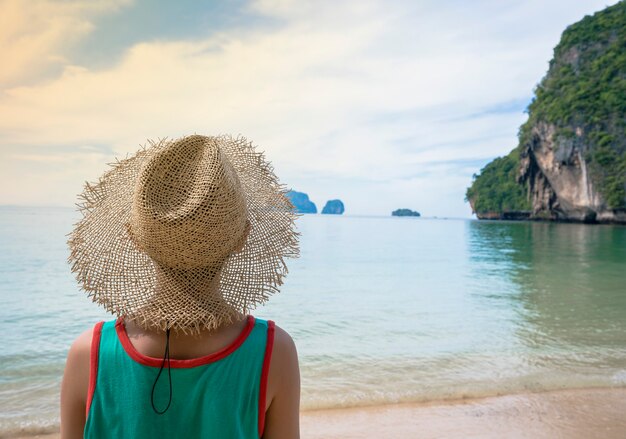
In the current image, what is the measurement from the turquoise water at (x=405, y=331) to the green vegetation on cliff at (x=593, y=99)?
3201 cm

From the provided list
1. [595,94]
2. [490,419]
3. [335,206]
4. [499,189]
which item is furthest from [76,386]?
[335,206]

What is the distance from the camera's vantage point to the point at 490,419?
3.40 meters

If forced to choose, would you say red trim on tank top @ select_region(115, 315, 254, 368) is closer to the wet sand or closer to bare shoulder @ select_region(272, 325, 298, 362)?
bare shoulder @ select_region(272, 325, 298, 362)

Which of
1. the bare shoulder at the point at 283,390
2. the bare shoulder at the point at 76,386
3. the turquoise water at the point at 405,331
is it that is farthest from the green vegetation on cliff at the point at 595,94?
the bare shoulder at the point at 76,386

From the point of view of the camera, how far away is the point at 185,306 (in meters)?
0.93

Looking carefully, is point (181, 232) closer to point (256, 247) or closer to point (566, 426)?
point (256, 247)

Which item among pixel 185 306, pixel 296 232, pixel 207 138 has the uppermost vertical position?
pixel 207 138

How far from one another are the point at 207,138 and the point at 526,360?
197 inches

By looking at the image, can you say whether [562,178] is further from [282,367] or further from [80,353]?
[80,353]

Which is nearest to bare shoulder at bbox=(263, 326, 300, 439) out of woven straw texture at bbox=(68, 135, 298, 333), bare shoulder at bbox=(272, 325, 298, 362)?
bare shoulder at bbox=(272, 325, 298, 362)

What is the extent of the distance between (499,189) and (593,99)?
26918 mm

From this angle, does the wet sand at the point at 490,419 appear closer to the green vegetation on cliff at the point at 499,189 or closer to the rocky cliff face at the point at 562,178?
the rocky cliff face at the point at 562,178

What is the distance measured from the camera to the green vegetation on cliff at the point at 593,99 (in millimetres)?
40969

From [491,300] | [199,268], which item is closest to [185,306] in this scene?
[199,268]
